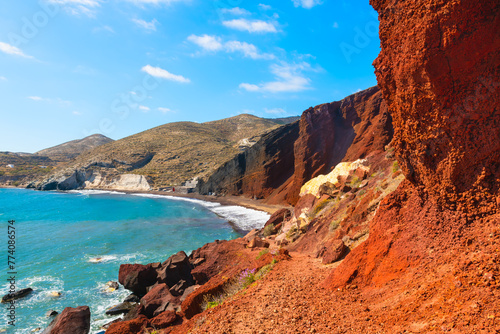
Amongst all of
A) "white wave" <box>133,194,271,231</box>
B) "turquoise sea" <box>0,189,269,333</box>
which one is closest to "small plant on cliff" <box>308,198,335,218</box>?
"turquoise sea" <box>0,189,269,333</box>

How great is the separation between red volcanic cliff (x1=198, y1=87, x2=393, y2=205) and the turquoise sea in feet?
27.3

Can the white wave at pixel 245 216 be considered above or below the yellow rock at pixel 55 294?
above

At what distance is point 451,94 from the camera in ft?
14.6

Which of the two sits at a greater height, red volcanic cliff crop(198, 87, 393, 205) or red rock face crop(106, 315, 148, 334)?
red volcanic cliff crop(198, 87, 393, 205)

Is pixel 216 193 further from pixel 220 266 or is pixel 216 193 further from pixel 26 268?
pixel 220 266

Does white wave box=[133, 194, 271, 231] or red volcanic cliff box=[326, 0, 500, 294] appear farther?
white wave box=[133, 194, 271, 231]

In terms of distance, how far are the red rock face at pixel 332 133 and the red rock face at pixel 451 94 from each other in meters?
31.9

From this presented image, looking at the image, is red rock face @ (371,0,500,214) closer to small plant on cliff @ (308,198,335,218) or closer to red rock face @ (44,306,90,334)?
small plant on cliff @ (308,198,335,218)

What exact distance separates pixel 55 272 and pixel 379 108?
4069 centimetres

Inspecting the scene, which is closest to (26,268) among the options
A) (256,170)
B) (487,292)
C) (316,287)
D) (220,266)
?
(220,266)

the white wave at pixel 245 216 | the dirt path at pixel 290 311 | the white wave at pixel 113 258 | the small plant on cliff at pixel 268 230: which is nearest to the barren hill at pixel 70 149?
the white wave at pixel 245 216

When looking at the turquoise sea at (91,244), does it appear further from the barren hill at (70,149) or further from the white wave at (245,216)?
the barren hill at (70,149)

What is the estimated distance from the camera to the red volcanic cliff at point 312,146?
36062 mm

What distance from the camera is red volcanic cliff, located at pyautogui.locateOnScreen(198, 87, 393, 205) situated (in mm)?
36062
